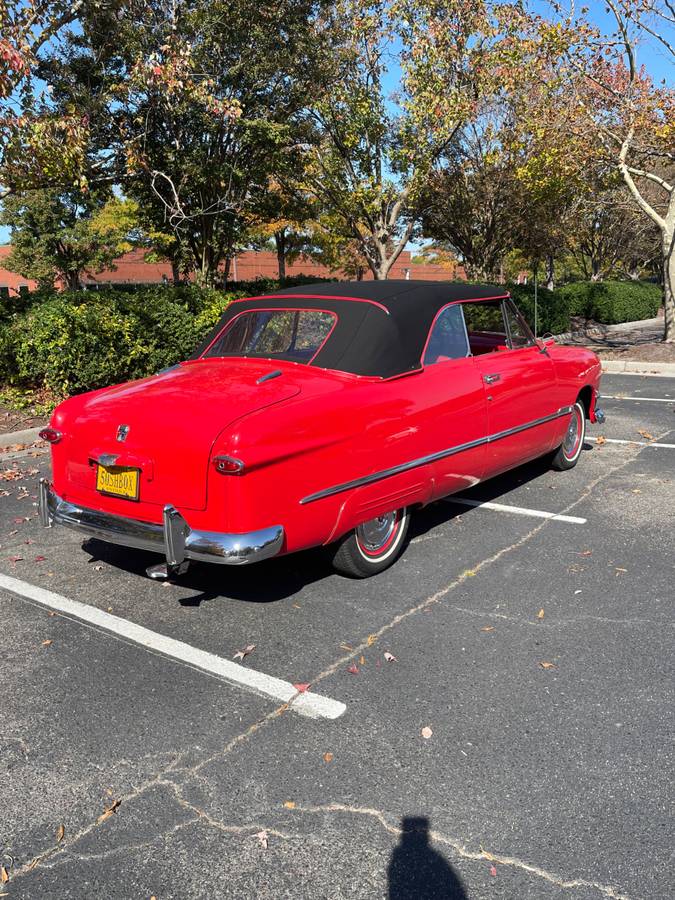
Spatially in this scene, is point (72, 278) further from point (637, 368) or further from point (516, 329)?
point (516, 329)

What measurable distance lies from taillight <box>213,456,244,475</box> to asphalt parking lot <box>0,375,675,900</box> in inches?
37.5

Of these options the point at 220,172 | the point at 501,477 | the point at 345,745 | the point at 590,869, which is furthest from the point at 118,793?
the point at 220,172

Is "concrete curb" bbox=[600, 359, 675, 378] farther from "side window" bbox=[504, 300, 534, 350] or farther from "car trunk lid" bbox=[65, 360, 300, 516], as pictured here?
"car trunk lid" bbox=[65, 360, 300, 516]

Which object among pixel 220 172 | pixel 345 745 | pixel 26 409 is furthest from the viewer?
pixel 220 172

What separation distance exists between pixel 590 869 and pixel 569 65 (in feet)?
56.6

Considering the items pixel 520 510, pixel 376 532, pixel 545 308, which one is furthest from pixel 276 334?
pixel 545 308

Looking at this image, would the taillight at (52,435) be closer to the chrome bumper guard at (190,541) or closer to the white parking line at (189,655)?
the chrome bumper guard at (190,541)

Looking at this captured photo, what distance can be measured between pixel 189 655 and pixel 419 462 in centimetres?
189

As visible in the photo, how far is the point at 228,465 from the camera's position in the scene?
370 cm

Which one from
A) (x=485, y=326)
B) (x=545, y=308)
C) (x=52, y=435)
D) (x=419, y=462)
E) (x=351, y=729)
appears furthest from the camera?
(x=545, y=308)

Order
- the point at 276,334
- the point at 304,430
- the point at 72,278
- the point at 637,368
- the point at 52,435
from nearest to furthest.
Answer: the point at 304,430
the point at 52,435
the point at 276,334
the point at 637,368
the point at 72,278

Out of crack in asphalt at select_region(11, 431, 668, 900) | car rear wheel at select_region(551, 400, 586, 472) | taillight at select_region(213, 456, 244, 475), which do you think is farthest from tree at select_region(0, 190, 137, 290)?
crack in asphalt at select_region(11, 431, 668, 900)

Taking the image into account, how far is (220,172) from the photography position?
622 inches

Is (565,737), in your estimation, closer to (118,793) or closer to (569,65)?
(118,793)
